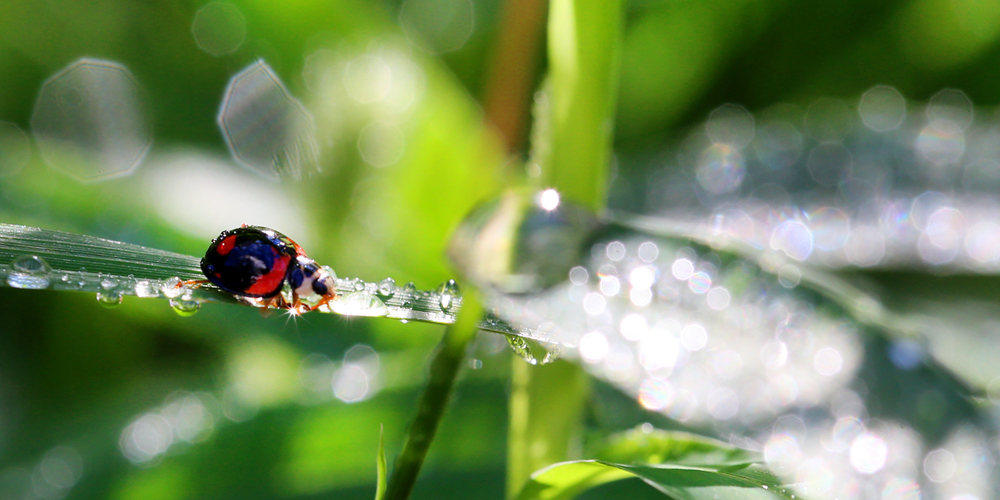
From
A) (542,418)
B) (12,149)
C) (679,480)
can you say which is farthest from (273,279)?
(12,149)

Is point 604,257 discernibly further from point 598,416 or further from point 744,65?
A: point 744,65

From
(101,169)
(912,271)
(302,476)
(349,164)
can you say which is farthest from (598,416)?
(101,169)

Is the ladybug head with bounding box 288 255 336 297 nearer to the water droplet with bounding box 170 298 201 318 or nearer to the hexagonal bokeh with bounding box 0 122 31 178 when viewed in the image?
the water droplet with bounding box 170 298 201 318

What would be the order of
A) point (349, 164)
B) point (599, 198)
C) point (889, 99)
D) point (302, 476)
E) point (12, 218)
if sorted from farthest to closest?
point (889, 99)
point (349, 164)
point (12, 218)
point (302, 476)
point (599, 198)

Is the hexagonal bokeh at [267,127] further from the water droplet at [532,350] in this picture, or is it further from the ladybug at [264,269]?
the water droplet at [532,350]

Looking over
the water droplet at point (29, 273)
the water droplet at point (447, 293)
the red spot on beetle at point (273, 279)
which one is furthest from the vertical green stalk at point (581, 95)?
the water droplet at point (29, 273)

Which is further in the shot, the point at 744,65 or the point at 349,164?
the point at 744,65

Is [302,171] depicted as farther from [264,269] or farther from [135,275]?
[135,275]
